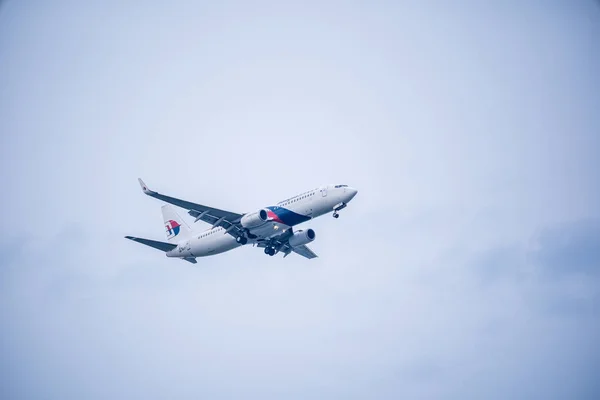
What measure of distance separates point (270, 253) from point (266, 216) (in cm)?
778

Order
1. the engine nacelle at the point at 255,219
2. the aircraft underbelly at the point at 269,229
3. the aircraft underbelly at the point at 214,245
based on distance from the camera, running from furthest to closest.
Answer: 1. the aircraft underbelly at the point at 214,245
2. the aircraft underbelly at the point at 269,229
3. the engine nacelle at the point at 255,219

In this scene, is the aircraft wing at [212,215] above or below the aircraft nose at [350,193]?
below

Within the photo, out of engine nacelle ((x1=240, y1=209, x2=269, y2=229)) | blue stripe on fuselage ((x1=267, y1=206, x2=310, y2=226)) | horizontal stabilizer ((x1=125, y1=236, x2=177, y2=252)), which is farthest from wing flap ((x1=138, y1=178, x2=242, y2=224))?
horizontal stabilizer ((x1=125, y1=236, x2=177, y2=252))

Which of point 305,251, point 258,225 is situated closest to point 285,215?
point 258,225

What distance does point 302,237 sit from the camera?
66562 mm

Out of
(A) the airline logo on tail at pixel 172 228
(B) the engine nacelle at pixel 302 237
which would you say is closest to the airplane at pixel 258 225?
(B) the engine nacelle at pixel 302 237

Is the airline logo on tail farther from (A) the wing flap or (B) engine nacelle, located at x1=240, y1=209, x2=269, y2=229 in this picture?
(B) engine nacelle, located at x1=240, y1=209, x2=269, y2=229

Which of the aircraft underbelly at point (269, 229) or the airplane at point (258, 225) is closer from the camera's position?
the airplane at point (258, 225)

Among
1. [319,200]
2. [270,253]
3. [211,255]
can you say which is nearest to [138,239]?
[211,255]

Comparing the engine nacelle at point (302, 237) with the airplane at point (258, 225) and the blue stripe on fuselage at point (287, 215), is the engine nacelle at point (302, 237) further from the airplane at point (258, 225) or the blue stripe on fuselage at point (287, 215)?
the blue stripe on fuselage at point (287, 215)

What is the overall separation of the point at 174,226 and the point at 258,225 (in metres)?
16.3

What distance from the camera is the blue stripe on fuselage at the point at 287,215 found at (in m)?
60.6

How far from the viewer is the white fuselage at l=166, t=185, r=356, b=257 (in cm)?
5916

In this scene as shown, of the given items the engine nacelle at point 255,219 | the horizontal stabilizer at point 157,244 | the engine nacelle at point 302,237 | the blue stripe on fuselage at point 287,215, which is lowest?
the horizontal stabilizer at point 157,244
